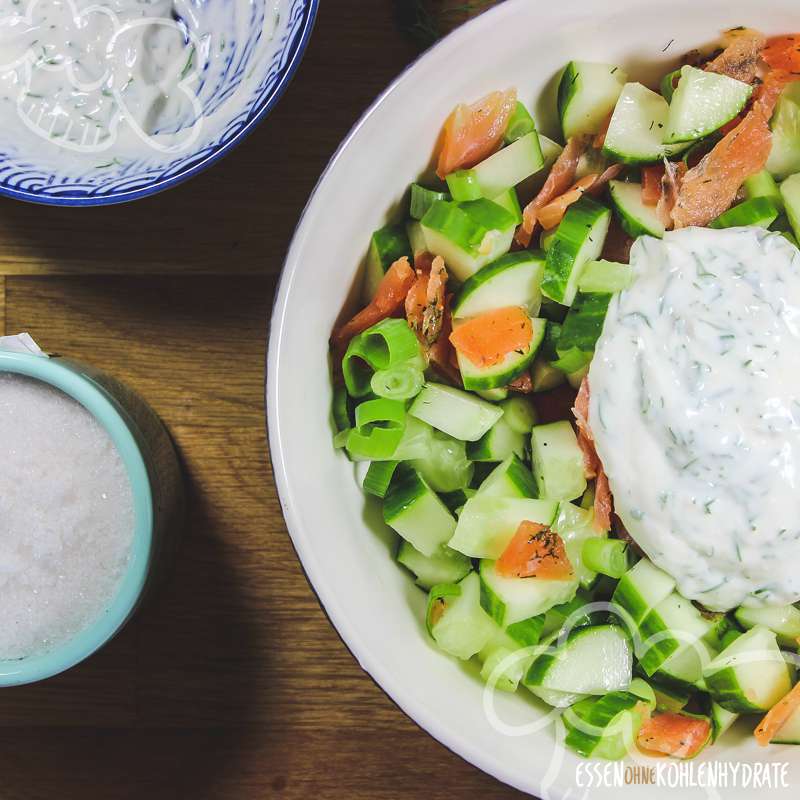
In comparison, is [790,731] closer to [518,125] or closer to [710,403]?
[710,403]

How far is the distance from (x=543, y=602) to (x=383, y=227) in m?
0.59

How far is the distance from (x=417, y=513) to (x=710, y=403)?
434 millimetres

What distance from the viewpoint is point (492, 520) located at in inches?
53.0

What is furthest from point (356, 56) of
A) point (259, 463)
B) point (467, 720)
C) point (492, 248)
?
point (467, 720)

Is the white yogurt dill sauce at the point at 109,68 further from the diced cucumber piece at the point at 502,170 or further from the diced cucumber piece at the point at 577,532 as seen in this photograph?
the diced cucumber piece at the point at 577,532

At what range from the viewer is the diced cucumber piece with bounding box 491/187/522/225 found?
1.34 meters

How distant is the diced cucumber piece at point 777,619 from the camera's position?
54.6 inches

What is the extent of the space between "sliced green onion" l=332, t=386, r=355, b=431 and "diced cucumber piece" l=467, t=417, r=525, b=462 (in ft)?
0.62

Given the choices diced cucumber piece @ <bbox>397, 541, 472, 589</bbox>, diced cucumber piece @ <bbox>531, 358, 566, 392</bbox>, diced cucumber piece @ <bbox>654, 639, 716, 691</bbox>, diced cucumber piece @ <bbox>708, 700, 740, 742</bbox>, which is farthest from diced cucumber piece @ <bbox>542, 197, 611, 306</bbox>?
diced cucumber piece @ <bbox>708, 700, 740, 742</bbox>

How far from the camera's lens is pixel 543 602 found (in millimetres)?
1347

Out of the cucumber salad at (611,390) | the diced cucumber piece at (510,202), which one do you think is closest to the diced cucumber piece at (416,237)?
the cucumber salad at (611,390)

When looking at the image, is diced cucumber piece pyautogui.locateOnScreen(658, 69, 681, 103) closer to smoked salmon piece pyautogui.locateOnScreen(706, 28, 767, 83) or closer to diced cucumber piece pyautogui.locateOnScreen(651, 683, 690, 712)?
smoked salmon piece pyautogui.locateOnScreen(706, 28, 767, 83)

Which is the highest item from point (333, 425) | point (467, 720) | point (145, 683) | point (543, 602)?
point (333, 425)

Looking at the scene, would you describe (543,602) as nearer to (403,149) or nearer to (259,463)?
(259,463)
